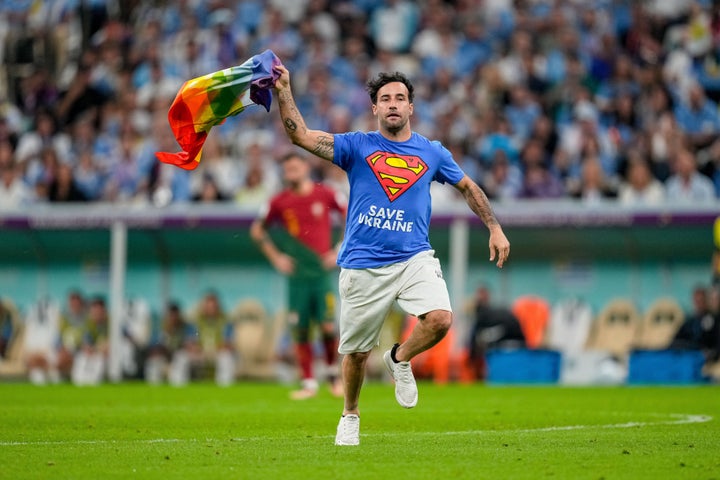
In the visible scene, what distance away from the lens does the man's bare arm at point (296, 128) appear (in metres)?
8.35

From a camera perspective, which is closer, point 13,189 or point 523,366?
point 523,366

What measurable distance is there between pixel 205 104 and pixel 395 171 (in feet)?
5.05

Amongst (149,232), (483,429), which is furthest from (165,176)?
(483,429)

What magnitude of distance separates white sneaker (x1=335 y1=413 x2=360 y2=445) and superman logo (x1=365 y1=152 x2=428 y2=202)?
1.45m

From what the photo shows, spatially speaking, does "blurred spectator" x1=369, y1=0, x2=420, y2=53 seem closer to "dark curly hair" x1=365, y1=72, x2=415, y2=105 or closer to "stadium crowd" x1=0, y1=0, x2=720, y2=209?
"stadium crowd" x1=0, y1=0, x2=720, y2=209

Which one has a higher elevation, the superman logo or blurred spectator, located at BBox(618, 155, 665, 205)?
blurred spectator, located at BBox(618, 155, 665, 205)

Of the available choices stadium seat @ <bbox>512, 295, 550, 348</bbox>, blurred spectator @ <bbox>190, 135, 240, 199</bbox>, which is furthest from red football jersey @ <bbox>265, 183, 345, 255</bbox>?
blurred spectator @ <bbox>190, 135, 240, 199</bbox>

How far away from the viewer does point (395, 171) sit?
857 cm

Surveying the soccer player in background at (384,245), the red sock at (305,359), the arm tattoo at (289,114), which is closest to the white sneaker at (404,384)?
the soccer player in background at (384,245)

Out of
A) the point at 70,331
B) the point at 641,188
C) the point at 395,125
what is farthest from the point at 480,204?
the point at 70,331

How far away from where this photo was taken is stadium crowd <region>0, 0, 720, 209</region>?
2091 cm

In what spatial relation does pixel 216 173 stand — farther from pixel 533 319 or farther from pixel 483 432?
pixel 483 432

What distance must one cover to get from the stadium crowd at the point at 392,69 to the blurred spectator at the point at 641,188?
3 cm

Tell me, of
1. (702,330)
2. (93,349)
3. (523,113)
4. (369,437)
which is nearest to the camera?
(369,437)
